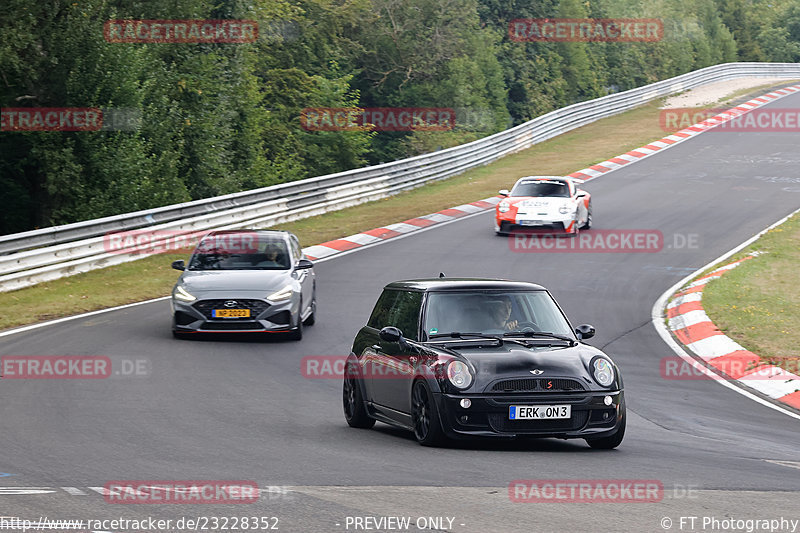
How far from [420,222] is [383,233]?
6.63 ft

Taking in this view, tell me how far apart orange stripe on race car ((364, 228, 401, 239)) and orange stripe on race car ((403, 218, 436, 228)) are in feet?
3.84

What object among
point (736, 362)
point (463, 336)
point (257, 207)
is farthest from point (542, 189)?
point (463, 336)

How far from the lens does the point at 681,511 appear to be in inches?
270

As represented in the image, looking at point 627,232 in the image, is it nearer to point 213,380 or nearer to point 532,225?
point 532,225

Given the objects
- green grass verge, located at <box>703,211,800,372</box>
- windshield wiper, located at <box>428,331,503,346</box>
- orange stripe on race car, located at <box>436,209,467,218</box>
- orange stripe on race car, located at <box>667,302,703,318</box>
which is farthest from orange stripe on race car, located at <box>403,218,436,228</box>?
windshield wiper, located at <box>428,331,503,346</box>

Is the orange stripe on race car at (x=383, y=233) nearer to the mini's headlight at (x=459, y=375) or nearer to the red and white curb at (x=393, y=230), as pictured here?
the red and white curb at (x=393, y=230)

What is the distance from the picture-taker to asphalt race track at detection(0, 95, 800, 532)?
6906 millimetres

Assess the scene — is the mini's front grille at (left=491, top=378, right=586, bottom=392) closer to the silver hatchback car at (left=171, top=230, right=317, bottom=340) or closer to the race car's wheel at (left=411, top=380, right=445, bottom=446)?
the race car's wheel at (left=411, top=380, right=445, bottom=446)

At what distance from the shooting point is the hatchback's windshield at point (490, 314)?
1004 centimetres

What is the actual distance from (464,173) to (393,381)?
99.1 ft

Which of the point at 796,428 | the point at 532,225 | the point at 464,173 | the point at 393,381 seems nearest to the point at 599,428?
the point at 393,381

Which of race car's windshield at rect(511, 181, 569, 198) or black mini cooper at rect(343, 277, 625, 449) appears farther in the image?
race car's windshield at rect(511, 181, 569, 198)

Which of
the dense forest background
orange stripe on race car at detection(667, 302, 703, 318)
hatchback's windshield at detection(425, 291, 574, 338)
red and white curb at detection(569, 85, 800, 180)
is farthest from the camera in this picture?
red and white curb at detection(569, 85, 800, 180)

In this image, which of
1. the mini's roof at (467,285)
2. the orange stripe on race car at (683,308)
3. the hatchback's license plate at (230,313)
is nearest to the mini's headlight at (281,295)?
the hatchback's license plate at (230,313)
